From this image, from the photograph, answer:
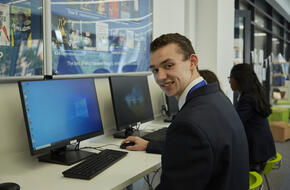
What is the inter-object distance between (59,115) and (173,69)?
679mm

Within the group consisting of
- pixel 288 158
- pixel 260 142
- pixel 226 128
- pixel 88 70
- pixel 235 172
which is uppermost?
pixel 88 70

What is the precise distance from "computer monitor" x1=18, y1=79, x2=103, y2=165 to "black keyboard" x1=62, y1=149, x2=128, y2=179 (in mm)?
103

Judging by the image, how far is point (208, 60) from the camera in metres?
3.85

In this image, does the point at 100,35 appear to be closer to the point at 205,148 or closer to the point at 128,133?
the point at 128,133

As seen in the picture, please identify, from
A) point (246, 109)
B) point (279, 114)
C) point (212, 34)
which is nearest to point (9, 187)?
point (246, 109)

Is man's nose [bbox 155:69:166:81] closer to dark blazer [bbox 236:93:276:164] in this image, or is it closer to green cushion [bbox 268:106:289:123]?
dark blazer [bbox 236:93:276:164]

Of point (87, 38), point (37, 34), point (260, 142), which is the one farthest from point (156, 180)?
point (37, 34)

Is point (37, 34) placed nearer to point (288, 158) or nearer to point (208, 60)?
point (208, 60)

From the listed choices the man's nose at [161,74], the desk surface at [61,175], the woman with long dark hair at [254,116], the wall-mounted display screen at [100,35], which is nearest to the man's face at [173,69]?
the man's nose at [161,74]

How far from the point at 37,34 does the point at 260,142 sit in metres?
1.99

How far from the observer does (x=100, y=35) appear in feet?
7.21

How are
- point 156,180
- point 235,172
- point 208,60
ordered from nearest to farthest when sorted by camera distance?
point 235,172, point 156,180, point 208,60

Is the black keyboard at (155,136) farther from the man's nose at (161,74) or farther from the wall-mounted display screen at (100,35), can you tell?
the man's nose at (161,74)

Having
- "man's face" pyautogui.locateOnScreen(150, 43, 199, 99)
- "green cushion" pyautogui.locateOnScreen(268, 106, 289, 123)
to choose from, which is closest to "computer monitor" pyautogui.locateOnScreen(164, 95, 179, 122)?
"man's face" pyautogui.locateOnScreen(150, 43, 199, 99)
